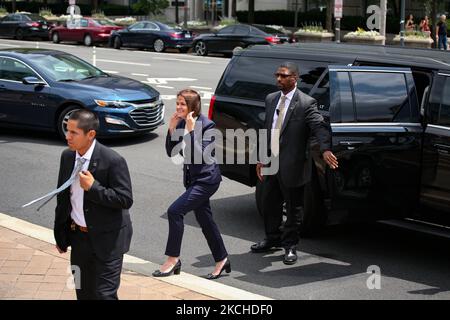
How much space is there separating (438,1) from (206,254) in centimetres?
3108

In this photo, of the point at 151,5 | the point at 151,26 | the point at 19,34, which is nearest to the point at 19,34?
the point at 19,34

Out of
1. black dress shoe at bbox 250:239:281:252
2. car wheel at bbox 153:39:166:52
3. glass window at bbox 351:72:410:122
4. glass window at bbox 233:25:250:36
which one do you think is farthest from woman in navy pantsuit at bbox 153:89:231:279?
car wheel at bbox 153:39:166:52

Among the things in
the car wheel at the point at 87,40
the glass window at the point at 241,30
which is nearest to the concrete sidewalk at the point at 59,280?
the glass window at the point at 241,30

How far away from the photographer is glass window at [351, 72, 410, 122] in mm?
6438

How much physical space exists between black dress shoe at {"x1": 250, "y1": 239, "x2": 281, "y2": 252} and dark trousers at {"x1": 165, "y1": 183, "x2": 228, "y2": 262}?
77cm

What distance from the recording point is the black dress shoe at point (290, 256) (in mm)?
6523

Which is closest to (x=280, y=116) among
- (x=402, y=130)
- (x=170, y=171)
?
(x=402, y=130)

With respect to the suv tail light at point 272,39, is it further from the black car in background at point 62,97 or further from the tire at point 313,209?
the tire at point 313,209

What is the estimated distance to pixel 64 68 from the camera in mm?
12938

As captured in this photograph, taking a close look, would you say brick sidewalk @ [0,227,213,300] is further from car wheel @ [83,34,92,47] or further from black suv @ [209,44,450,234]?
car wheel @ [83,34,92,47]

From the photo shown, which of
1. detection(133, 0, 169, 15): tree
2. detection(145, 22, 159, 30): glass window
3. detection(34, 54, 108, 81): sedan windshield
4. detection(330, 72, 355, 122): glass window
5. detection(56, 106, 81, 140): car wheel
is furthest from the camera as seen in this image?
detection(133, 0, 169, 15): tree

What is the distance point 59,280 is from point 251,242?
2203 mm

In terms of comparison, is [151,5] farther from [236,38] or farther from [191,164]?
[191,164]
